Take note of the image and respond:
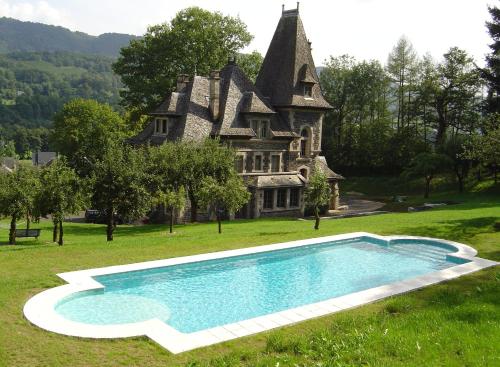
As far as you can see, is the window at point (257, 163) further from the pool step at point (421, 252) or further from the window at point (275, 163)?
the pool step at point (421, 252)

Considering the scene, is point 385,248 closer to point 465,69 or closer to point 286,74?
point 286,74

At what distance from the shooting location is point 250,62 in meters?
Answer: 52.7

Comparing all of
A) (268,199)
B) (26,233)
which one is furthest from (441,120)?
(26,233)

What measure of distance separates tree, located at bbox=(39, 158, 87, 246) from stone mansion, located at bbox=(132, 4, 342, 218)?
14.4 meters

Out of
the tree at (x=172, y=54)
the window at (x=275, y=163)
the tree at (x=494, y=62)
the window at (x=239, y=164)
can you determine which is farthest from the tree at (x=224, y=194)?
the tree at (x=494, y=62)

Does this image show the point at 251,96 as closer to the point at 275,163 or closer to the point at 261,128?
the point at 261,128

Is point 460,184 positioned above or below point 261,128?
below

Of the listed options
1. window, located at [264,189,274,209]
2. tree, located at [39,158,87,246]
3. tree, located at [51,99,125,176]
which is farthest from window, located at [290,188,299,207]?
tree, located at [51,99,125,176]

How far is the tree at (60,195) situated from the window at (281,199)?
20.0m

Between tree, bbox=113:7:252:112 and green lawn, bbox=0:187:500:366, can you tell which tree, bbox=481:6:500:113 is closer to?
tree, bbox=113:7:252:112

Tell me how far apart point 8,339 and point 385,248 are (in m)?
16.6

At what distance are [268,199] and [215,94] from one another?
942cm

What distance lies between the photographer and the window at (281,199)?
38.7 m

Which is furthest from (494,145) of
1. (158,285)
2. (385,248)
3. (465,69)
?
(465,69)
